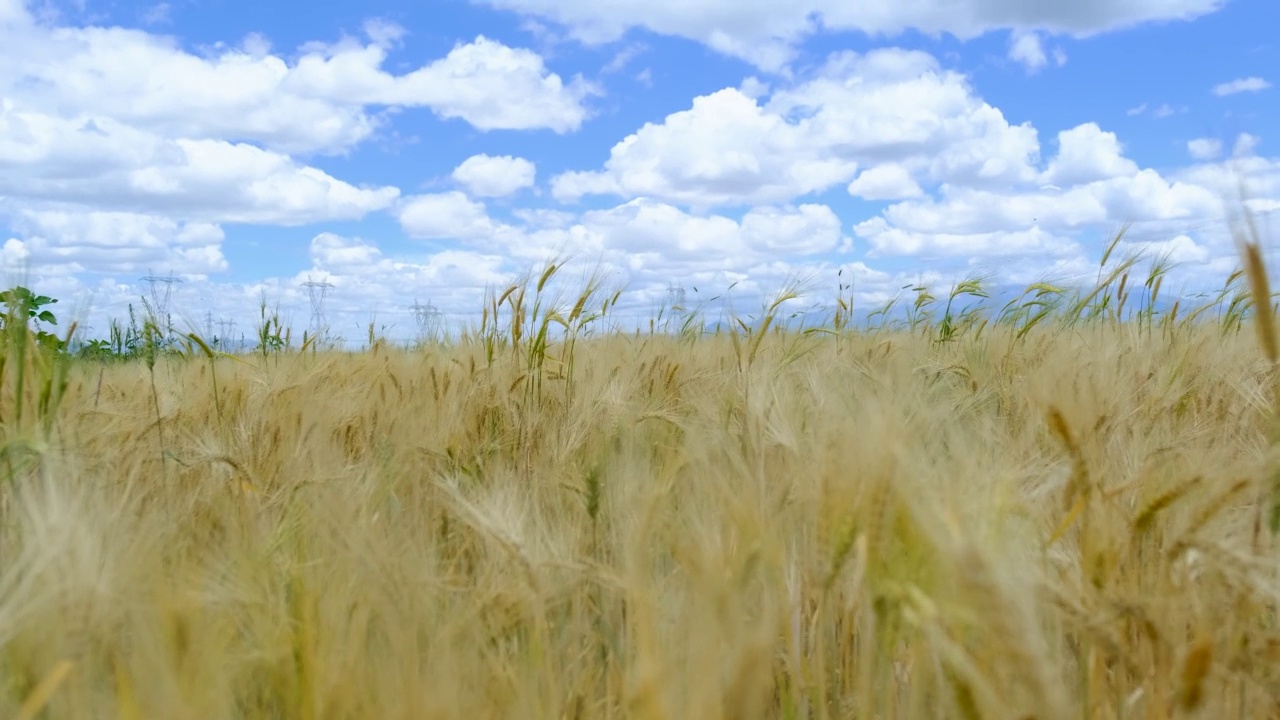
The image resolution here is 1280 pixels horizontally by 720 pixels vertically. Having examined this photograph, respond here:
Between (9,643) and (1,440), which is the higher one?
(1,440)

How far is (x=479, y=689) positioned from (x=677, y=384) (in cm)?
209

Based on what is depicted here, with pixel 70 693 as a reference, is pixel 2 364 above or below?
above

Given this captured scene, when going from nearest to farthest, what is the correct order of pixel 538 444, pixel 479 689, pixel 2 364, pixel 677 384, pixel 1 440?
pixel 479 689 < pixel 2 364 < pixel 1 440 < pixel 538 444 < pixel 677 384

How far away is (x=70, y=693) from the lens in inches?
30.4

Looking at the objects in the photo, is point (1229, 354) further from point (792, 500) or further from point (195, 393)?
point (195, 393)

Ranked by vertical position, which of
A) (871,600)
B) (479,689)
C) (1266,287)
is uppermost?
(1266,287)

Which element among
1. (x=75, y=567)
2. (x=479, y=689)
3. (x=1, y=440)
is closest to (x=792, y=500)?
(x=479, y=689)

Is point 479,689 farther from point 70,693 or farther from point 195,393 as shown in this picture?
point 195,393

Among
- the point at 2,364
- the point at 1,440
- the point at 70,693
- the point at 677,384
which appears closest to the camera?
the point at 70,693

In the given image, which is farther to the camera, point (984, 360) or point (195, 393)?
point (984, 360)

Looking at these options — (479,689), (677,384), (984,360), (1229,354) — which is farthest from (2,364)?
(1229,354)

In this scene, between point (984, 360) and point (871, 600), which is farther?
point (984, 360)

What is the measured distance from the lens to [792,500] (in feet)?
4.60

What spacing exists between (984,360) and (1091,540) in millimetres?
2402
